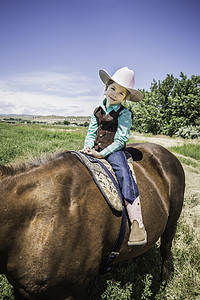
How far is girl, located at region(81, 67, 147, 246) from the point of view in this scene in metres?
1.92

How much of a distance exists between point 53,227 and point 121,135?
117 centimetres

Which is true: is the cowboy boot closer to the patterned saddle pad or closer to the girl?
the girl

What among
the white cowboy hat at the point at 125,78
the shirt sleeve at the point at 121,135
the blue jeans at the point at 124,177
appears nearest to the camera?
the blue jeans at the point at 124,177

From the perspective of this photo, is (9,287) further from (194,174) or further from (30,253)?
(194,174)

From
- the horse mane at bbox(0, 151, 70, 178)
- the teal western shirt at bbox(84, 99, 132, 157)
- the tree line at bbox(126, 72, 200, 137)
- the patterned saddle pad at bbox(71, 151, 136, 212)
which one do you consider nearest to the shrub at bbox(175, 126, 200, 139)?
the tree line at bbox(126, 72, 200, 137)

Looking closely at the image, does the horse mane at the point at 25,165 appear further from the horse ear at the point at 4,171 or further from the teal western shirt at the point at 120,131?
the teal western shirt at the point at 120,131

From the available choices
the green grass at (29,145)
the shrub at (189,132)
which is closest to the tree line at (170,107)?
the shrub at (189,132)

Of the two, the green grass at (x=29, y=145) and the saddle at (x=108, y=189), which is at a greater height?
the saddle at (x=108, y=189)

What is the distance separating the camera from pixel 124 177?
194cm

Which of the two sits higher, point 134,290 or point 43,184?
point 43,184

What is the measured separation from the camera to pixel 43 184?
5.11 feet

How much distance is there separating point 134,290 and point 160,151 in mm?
1952

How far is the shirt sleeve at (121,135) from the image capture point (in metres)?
2.11

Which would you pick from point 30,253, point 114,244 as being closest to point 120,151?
point 114,244
